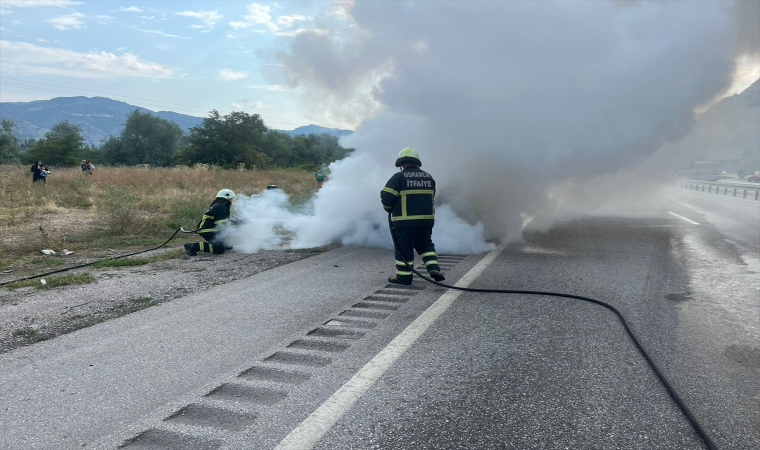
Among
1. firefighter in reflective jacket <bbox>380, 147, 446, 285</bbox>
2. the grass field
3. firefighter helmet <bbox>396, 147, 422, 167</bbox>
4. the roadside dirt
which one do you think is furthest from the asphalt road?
the grass field

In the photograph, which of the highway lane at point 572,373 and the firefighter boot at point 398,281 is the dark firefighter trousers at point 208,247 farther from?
the highway lane at point 572,373

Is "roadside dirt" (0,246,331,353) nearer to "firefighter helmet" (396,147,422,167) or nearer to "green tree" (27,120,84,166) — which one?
"firefighter helmet" (396,147,422,167)

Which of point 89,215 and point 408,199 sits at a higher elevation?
point 408,199

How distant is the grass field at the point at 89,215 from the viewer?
9492mm

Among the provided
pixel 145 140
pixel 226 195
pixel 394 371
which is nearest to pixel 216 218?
pixel 226 195

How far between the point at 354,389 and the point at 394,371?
43 cm

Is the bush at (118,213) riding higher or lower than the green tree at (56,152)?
lower

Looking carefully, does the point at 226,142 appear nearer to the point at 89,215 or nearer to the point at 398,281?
the point at 89,215

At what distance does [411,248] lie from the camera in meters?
6.95

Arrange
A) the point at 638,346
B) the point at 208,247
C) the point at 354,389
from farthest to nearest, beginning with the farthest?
the point at 208,247, the point at 638,346, the point at 354,389

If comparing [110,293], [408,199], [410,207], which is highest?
[408,199]

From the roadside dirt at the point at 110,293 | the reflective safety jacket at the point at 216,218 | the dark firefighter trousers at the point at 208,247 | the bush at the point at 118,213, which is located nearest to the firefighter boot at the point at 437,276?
the roadside dirt at the point at 110,293

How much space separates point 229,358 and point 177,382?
0.51 metres

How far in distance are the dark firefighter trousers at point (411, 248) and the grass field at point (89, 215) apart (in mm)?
5464
